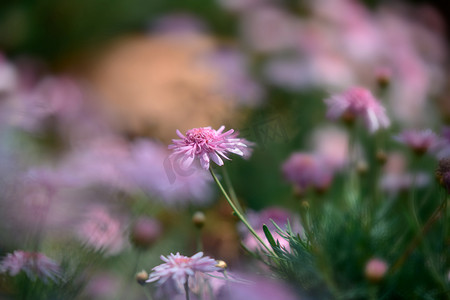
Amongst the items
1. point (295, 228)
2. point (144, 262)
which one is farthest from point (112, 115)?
point (295, 228)

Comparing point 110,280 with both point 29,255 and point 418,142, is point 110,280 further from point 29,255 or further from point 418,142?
point 418,142

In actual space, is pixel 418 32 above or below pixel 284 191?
above

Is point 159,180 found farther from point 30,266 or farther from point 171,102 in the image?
point 171,102

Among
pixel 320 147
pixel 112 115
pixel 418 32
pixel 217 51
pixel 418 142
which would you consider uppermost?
pixel 418 32

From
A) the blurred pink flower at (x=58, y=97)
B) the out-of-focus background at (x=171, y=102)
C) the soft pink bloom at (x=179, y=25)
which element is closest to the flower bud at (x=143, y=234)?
the out-of-focus background at (x=171, y=102)

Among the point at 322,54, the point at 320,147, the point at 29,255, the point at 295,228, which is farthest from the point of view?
the point at 322,54

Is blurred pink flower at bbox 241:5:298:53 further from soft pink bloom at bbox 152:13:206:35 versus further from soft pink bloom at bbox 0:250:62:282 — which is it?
soft pink bloom at bbox 0:250:62:282

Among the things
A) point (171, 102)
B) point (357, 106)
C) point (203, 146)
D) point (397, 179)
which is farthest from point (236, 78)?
point (203, 146)

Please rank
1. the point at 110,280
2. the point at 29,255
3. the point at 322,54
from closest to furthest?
the point at 29,255
the point at 110,280
the point at 322,54

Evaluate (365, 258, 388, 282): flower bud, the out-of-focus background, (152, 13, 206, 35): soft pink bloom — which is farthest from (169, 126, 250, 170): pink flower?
(152, 13, 206, 35): soft pink bloom
